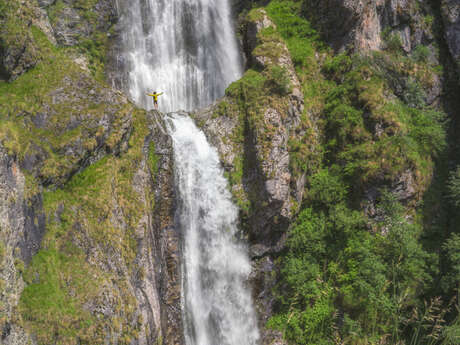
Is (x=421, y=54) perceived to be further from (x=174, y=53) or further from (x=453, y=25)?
(x=174, y=53)

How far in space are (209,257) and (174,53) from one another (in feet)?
38.1

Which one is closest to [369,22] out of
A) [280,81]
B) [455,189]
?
[280,81]

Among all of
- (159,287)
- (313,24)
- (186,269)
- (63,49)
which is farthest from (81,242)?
(313,24)

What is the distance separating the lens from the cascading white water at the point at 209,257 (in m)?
13.3

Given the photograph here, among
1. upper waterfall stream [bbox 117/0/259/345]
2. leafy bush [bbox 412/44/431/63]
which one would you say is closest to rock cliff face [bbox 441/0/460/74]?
leafy bush [bbox 412/44/431/63]

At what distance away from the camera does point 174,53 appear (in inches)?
736

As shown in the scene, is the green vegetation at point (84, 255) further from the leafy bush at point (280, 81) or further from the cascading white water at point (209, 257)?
the leafy bush at point (280, 81)

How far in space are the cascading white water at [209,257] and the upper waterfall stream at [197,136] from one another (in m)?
0.04

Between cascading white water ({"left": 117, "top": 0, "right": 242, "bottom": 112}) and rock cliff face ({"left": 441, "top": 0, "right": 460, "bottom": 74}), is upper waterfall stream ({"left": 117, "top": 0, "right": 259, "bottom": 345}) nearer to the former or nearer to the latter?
cascading white water ({"left": 117, "top": 0, "right": 242, "bottom": 112})

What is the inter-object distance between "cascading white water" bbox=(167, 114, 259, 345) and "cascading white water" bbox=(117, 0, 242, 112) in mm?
3965

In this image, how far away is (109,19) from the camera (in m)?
17.7

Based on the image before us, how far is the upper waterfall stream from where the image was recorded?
13523 mm

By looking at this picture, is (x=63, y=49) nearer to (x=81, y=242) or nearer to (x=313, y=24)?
(x=81, y=242)

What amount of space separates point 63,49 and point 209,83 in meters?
7.66
